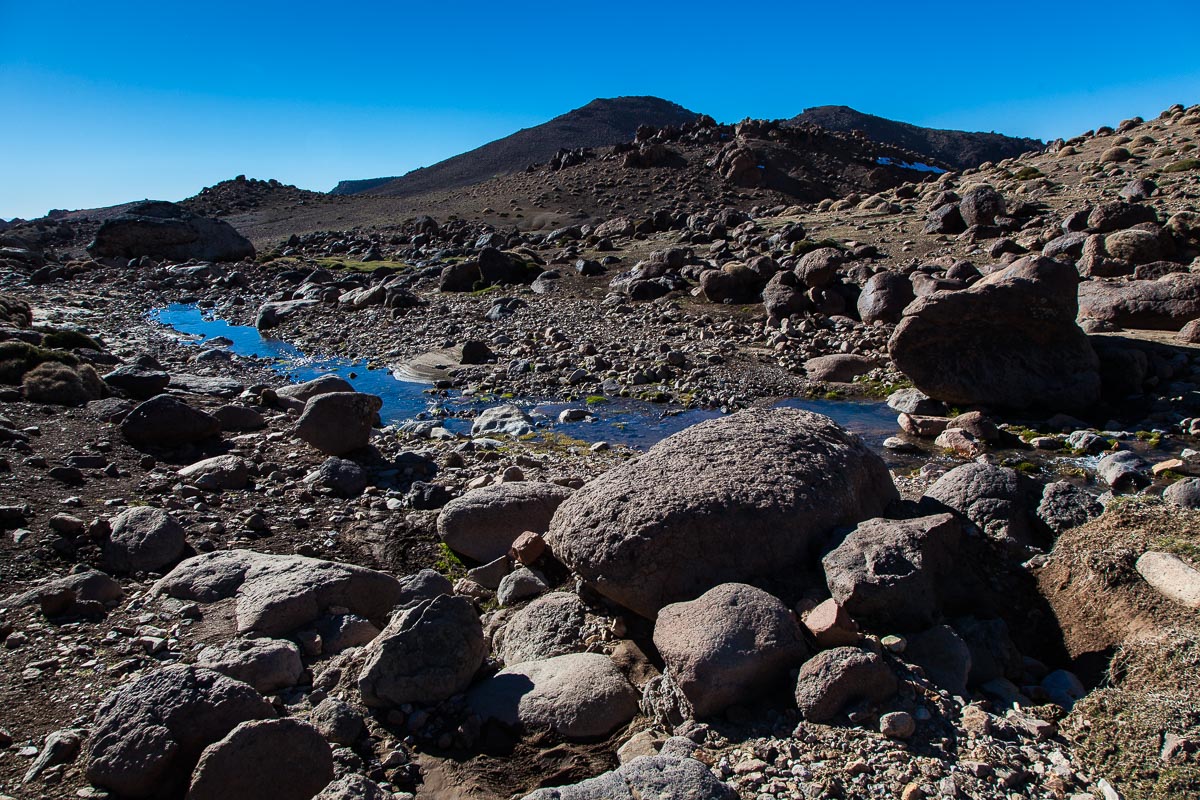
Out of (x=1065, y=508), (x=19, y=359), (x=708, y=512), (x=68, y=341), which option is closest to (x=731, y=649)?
(x=708, y=512)

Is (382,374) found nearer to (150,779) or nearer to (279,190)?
(150,779)

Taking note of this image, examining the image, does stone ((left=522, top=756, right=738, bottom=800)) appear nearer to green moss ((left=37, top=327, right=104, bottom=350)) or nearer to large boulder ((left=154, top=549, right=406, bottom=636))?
large boulder ((left=154, top=549, right=406, bottom=636))

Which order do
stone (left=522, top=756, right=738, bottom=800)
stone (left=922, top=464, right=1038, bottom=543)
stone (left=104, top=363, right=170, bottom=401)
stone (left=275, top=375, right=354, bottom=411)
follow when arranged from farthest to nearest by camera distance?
stone (left=275, top=375, right=354, bottom=411)
stone (left=104, top=363, right=170, bottom=401)
stone (left=922, top=464, right=1038, bottom=543)
stone (left=522, top=756, right=738, bottom=800)

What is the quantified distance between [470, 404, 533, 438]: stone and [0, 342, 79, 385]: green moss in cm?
625

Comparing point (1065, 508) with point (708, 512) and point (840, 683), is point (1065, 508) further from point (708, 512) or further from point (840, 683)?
point (840, 683)

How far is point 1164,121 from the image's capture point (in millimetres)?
36094

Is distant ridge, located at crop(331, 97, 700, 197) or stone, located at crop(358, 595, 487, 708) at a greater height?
distant ridge, located at crop(331, 97, 700, 197)

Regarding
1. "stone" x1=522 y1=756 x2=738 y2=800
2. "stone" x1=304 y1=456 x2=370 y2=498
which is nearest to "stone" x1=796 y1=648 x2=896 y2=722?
"stone" x1=522 y1=756 x2=738 y2=800

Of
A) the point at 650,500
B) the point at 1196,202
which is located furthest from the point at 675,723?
the point at 1196,202

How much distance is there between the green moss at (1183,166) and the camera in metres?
24.4

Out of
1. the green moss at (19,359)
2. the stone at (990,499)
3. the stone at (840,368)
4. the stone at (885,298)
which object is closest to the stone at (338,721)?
the stone at (990,499)

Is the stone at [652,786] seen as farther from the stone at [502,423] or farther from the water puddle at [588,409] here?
the stone at [502,423]

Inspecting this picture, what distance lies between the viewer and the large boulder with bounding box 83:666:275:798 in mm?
3734

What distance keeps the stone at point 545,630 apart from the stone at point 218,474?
4300 mm
